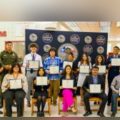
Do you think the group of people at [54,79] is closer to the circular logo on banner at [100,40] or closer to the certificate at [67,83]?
the certificate at [67,83]

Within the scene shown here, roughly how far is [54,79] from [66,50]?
0.66 metres

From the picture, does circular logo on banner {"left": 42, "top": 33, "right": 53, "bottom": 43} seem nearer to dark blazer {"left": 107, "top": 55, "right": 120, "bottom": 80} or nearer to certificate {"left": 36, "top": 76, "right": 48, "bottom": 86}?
certificate {"left": 36, "top": 76, "right": 48, "bottom": 86}

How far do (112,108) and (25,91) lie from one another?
61.5 inches

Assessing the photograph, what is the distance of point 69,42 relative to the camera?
558 centimetres

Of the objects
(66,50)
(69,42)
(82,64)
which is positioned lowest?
(82,64)

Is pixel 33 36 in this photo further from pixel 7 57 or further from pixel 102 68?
pixel 102 68

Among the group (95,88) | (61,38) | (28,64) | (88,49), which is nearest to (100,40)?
(88,49)

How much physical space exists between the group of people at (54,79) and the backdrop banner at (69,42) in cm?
14

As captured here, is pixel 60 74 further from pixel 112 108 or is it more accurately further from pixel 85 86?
pixel 112 108

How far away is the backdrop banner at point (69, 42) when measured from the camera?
542cm

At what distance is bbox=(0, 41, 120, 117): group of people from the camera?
481cm

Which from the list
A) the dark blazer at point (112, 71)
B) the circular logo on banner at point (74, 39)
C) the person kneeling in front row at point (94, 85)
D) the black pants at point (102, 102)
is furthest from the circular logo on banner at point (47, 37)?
the black pants at point (102, 102)

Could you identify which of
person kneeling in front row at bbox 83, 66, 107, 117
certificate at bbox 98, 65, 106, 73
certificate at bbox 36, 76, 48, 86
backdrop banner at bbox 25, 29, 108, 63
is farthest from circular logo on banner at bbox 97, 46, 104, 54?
certificate at bbox 36, 76, 48, 86

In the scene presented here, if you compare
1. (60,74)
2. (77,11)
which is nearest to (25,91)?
(60,74)
